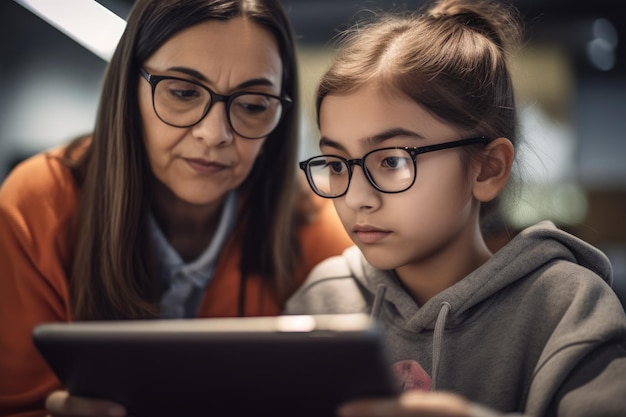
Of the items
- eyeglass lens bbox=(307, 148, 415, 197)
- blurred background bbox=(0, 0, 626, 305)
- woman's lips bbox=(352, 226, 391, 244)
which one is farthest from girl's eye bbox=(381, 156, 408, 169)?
blurred background bbox=(0, 0, 626, 305)

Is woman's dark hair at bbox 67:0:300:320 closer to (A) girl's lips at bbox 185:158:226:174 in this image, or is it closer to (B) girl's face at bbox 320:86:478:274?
(A) girl's lips at bbox 185:158:226:174

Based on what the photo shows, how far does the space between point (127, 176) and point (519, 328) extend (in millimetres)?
837

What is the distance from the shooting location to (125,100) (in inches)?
55.4

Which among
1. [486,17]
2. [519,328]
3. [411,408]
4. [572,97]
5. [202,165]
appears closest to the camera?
[411,408]

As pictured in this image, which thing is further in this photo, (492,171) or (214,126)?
(214,126)

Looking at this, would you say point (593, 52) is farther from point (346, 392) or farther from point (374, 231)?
point (346, 392)

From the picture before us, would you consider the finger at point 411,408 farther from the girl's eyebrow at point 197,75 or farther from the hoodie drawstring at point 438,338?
the girl's eyebrow at point 197,75

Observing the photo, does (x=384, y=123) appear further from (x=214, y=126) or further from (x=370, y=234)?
(x=214, y=126)

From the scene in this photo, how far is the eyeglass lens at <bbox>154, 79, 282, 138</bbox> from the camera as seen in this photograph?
1340 millimetres

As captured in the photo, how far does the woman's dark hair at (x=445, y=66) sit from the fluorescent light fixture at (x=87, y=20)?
19.2 inches

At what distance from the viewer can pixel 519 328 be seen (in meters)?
1.09

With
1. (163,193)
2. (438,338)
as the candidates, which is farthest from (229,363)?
(163,193)

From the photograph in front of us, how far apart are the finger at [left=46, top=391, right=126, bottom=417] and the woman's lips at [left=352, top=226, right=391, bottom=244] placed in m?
0.48

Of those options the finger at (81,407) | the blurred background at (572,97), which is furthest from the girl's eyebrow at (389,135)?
the blurred background at (572,97)
